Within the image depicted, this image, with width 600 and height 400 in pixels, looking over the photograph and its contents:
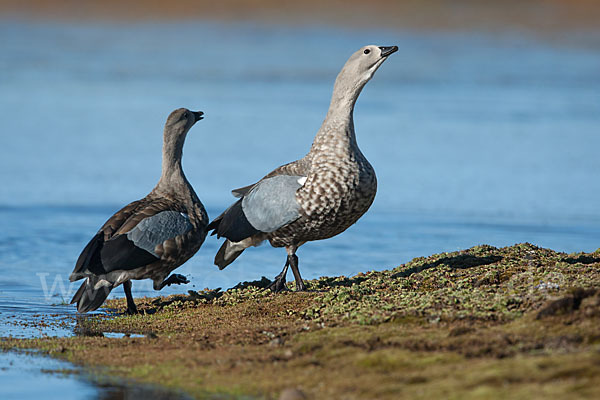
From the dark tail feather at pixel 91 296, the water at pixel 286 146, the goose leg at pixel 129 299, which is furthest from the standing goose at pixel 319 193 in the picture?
the water at pixel 286 146

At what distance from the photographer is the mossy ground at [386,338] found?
18.0 ft

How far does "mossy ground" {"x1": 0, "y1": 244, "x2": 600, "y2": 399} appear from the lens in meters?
5.49

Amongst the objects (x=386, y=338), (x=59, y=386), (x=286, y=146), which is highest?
(x=286, y=146)

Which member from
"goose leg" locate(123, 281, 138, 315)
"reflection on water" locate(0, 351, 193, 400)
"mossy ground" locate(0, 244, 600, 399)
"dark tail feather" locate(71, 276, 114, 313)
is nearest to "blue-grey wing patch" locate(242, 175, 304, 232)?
"mossy ground" locate(0, 244, 600, 399)

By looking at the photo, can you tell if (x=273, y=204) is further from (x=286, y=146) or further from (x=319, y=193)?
(x=286, y=146)

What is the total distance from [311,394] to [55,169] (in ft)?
45.3

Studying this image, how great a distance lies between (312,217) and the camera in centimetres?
901

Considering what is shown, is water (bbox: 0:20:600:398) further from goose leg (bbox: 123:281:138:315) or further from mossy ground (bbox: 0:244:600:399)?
mossy ground (bbox: 0:244:600:399)

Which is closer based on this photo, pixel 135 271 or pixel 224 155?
pixel 135 271

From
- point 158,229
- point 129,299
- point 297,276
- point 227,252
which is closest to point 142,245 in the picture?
point 158,229

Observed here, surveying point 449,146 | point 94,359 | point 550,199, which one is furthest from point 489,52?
point 94,359

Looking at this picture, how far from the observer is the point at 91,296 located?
29.9ft

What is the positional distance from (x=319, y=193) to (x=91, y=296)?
8.32ft

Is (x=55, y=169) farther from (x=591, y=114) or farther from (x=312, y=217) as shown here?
(x=591, y=114)
